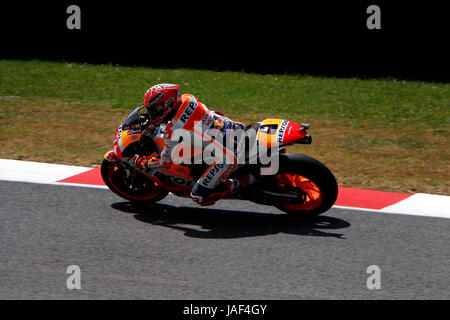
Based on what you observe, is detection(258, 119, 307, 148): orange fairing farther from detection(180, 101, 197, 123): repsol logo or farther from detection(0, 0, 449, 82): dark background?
detection(0, 0, 449, 82): dark background

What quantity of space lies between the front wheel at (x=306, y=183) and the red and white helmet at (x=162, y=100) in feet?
4.10

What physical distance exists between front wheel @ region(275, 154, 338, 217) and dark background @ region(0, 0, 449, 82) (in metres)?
10.2

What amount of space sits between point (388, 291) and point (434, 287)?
16.4 inches

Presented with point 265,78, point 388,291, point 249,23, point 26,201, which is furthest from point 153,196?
point 249,23

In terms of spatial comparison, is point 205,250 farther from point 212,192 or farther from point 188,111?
point 188,111

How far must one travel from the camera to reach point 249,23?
64.8ft

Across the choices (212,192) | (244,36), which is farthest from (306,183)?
(244,36)

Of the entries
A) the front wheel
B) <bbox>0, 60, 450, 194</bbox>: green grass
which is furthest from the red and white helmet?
<bbox>0, 60, 450, 194</bbox>: green grass

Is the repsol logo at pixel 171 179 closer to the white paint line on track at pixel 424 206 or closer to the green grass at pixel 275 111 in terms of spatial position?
the white paint line on track at pixel 424 206

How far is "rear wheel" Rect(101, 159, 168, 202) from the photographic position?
25.7ft

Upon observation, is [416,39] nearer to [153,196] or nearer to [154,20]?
[154,20]

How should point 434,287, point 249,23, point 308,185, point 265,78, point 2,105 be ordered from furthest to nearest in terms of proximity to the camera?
point 249,23, point 265,78, point 2,105, point 308,185, point 434,287

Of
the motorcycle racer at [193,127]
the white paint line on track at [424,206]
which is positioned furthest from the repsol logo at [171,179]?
the white paint line on track at [424,206]

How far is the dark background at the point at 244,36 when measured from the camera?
1814 cm
